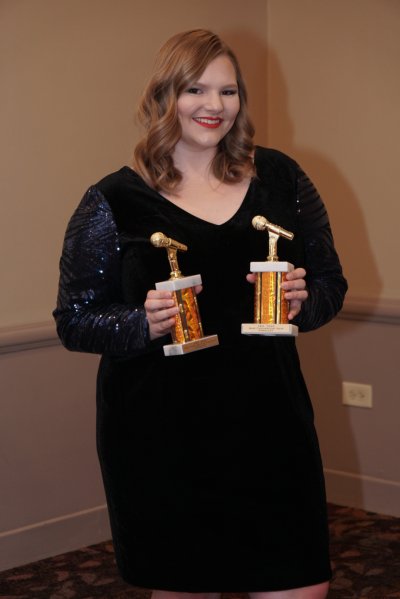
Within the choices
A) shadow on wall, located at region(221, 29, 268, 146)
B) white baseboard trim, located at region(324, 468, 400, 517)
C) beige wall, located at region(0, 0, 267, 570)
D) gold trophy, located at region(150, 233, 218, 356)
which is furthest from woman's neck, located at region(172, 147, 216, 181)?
white baseboard trim, located at region(324, 468, 400, 517)

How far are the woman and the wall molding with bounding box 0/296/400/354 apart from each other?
1.26 m

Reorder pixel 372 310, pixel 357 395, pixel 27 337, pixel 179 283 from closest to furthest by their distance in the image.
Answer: pixel 179 283 < pixel 27 337 < pixel 372 310 < pixel 357 395

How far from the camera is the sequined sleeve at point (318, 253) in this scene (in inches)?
96.0

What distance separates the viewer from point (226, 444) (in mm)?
2346

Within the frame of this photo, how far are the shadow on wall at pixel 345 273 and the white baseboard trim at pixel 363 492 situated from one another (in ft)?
0.04

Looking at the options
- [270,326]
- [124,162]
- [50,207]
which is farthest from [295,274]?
[124,162]

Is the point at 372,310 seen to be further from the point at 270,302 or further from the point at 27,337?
the point at 270,302

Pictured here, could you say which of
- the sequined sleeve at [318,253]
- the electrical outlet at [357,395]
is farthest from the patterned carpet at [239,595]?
the sequined sleeve at [318,253]

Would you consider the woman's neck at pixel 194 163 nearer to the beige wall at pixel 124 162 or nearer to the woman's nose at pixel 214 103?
the woman's nose at pixel 214 103

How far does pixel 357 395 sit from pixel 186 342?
220 cm

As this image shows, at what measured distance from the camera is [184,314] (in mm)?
2174

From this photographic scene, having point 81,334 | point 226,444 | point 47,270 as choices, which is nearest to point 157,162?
point 81,334

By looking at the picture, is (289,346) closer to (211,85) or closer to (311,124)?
(211,85)

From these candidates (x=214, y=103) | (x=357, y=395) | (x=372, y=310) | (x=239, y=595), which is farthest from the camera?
(x=357, y=395)
